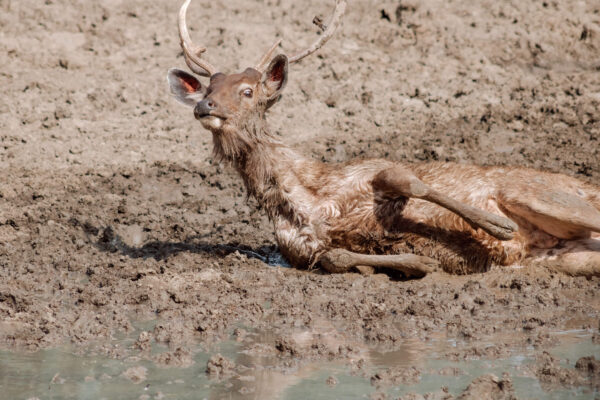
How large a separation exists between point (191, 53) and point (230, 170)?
8.57ft

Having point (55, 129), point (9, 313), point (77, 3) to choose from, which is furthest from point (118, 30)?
point (9, 313)

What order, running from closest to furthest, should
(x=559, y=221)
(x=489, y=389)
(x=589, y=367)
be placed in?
(x=489, y=389)
(x=589, y=367)
(x=559, y=221)

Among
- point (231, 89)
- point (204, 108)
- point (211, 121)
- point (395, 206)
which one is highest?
point (231, 89)

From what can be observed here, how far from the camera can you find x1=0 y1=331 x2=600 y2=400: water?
510 centimetres

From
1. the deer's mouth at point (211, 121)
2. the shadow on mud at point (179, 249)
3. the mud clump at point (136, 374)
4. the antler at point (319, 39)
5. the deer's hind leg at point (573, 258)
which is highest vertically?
the antler at point (319, 39)

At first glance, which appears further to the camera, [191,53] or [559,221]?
[191,53]

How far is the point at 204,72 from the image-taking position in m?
8.63

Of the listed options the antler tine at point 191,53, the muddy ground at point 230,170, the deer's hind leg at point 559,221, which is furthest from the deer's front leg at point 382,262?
the antler tine at point 191,53

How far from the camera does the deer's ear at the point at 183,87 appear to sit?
27.3 ft

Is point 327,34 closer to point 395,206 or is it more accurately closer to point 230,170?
point 395,206

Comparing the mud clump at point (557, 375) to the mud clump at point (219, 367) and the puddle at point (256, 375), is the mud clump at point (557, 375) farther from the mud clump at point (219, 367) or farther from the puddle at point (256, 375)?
the mud clump at point (219, 367)

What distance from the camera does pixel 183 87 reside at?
8422 mm

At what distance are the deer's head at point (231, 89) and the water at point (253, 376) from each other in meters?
2.29

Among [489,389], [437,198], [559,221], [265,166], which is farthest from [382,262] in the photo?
[489,389]
